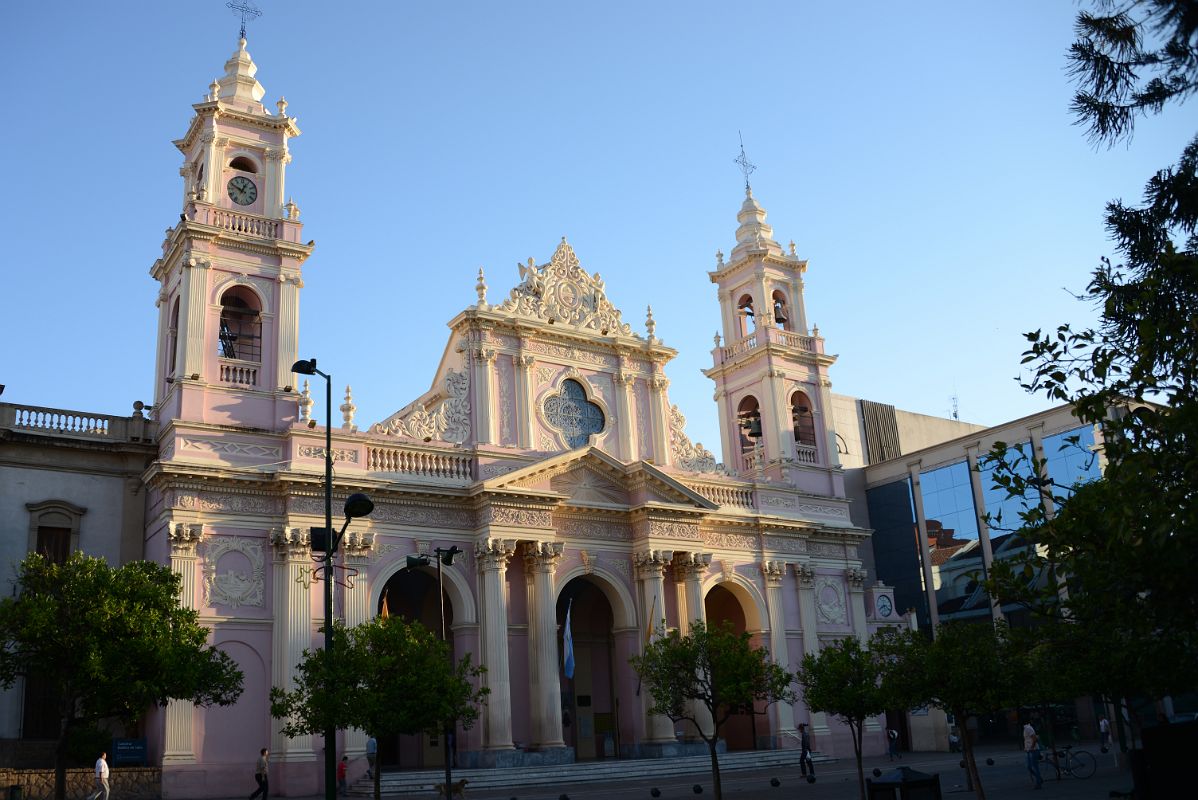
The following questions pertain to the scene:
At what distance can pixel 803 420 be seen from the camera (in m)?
48.8

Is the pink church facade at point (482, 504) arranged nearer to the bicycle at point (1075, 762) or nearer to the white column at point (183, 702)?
the white column at point (183, 702)

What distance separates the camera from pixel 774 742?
134 feet

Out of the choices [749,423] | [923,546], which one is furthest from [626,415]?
[923,546]

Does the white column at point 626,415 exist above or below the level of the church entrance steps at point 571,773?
above

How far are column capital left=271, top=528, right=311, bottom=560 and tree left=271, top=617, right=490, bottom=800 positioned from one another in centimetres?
995

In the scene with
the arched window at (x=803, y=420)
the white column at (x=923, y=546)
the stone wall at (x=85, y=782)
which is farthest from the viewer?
the white column at (x=923, y=546)

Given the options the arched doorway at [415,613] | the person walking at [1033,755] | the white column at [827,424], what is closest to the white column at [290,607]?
the arched doorway at [415,613]

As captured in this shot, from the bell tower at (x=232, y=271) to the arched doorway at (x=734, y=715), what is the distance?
18.4m

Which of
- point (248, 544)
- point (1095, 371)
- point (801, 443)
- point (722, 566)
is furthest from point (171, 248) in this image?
point (1095, 371)

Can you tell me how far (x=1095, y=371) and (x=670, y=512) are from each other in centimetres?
2794

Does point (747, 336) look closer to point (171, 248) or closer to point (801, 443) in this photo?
point (801, 443)

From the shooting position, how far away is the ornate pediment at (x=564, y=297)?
41344mm

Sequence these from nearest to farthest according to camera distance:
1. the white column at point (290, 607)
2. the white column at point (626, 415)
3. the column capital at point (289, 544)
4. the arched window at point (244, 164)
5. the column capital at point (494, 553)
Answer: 1. the white column at point (290, 607)
2. the column capital at point (289, 544)
3. the column capital at point (494, 553)
4. the arched window at point (244, 164)
5. the white column at point (626, 415)

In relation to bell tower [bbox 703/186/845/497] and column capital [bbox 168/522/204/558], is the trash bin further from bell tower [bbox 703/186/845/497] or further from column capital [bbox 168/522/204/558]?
bell tower [bbox 703/186/845/497]
